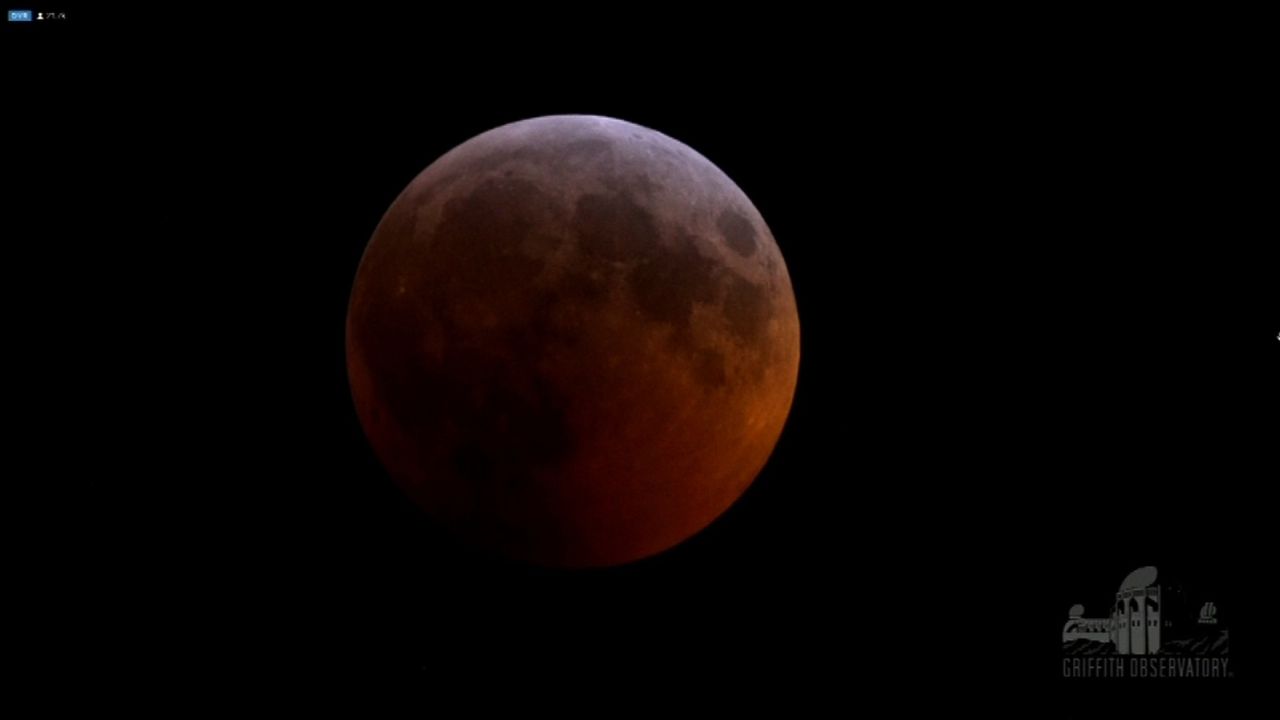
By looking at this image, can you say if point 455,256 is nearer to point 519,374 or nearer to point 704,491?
point 519,374

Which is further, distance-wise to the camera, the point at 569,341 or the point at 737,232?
the point at 737,232

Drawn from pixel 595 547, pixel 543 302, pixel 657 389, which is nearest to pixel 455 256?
pixel 543 302

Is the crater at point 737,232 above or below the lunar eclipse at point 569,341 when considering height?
above

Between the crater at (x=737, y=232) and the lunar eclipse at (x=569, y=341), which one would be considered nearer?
the lunar eclipse at (x=569, y=341)

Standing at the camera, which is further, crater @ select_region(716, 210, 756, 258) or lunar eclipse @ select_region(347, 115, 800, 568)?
crater @ select_region(716, 210, 756, 258)

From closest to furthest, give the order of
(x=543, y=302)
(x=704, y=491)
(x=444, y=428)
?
1. (x=543, y=302)
2. (x=444, y=428)
3. (x=704, y=491)

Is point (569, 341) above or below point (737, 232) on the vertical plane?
below

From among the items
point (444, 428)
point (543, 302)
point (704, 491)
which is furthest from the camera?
point (704, 491)

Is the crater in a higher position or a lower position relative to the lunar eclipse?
higher
